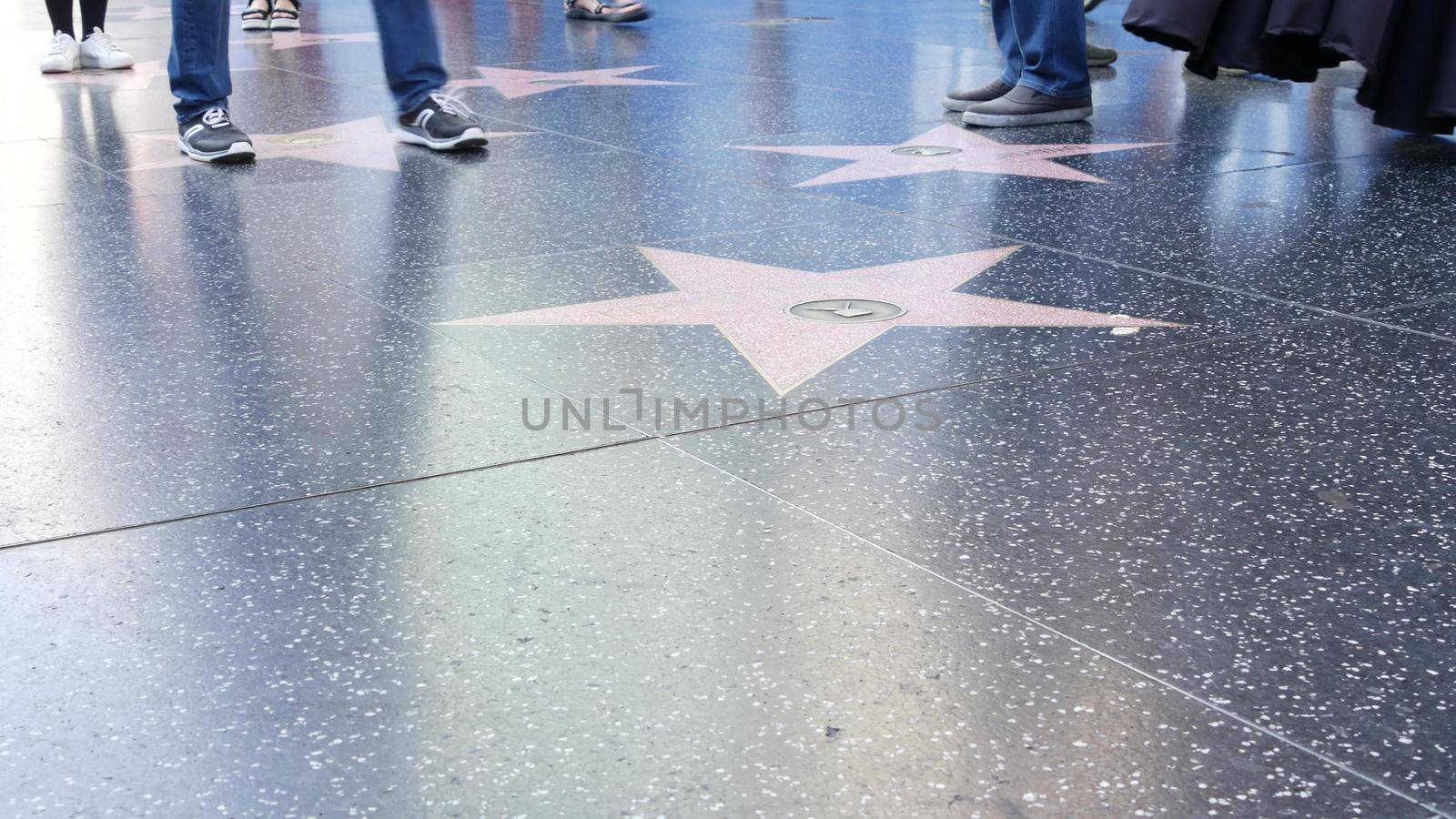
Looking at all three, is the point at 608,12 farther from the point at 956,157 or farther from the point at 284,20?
the point at 956,157

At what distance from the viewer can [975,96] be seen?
14.0 feet

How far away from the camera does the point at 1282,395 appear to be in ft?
6.10

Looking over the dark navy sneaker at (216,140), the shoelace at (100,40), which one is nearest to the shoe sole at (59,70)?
the shoelace at (100,40)

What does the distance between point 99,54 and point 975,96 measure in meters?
3.40

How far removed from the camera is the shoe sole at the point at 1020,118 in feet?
13.6

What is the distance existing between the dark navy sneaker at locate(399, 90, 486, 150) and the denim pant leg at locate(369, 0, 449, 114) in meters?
0.03

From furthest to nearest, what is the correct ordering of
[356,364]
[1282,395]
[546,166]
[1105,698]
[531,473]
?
[546,166], [356,364], [1282,395], [531,473], [1105,698]

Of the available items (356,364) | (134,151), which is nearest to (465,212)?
(356,364)

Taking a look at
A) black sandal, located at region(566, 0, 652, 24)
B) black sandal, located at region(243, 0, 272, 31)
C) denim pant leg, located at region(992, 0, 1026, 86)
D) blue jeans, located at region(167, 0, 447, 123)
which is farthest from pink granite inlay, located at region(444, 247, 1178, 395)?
black sandal, located at region(243, 0, 272, 31)

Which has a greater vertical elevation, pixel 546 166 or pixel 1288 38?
pixel 1288 38

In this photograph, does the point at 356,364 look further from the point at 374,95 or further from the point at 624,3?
the point at 624,3

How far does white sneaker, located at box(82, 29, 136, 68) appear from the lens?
18.9ft

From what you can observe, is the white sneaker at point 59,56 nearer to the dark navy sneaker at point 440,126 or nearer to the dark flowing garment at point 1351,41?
the dark navy sneaker at point 440,126

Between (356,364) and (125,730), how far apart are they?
0.94 meters
